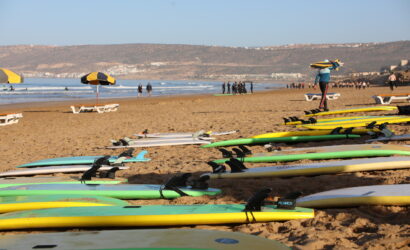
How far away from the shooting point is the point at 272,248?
2.90m

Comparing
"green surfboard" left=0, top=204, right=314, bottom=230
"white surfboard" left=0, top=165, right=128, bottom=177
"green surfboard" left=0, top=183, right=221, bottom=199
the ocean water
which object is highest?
"green surfboard" left=0, top=204, right=314, bottom=230

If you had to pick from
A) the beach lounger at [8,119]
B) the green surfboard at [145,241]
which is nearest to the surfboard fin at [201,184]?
the green surfboard at [145,241]

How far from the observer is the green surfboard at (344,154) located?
19.7ft

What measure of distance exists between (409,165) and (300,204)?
1.86 m

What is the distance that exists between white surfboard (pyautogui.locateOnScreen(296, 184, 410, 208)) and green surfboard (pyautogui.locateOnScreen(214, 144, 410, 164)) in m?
1.93

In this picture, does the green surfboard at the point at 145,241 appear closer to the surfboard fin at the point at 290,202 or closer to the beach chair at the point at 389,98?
the surfboard fin at the point at 290,202

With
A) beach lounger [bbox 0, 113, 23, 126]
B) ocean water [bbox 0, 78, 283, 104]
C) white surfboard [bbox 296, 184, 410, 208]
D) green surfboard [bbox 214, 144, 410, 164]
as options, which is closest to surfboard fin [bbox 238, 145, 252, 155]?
green surfboard [bbox 214, 144, 410, 164]

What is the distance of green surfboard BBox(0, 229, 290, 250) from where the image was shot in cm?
292

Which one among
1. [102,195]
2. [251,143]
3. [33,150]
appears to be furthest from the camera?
[33,150]

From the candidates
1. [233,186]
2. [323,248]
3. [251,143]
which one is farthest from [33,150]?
[323,248]

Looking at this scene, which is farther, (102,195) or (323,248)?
(102,195)

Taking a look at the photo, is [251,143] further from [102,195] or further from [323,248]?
[323,248]

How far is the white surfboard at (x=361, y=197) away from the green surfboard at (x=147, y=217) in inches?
8.5

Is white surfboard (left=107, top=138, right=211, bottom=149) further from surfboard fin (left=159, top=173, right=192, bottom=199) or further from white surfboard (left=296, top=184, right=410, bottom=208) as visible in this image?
white surfboard (left=296, top=184, right=410, bottom=208)
